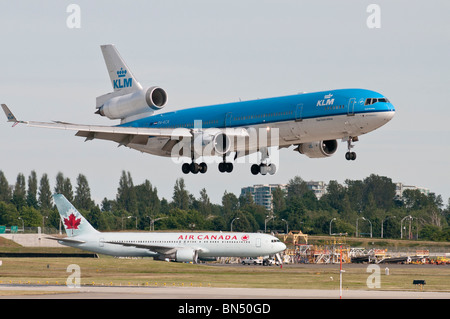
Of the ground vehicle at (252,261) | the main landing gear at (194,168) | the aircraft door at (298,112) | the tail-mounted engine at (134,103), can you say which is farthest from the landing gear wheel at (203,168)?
the ground vehicle at (252,261)

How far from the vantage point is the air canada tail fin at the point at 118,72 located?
89794 mm

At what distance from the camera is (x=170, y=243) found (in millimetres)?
112938

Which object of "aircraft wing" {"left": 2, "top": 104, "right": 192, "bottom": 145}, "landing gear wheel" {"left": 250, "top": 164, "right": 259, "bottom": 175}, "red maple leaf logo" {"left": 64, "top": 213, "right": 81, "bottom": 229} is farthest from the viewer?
"red maple leaf logo" {"left": 64, "top": 213, "right": 81, "bottom": 229}

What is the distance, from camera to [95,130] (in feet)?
246

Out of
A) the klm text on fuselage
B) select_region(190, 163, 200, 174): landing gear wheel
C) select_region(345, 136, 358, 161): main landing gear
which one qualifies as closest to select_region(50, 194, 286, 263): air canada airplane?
the klm text on fuselage

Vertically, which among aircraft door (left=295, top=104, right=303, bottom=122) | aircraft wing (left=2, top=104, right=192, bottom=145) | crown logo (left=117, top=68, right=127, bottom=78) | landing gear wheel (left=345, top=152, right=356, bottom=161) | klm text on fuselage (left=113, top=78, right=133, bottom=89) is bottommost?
landing gear wheel (left=345, top=152, right=356, bottom=161)

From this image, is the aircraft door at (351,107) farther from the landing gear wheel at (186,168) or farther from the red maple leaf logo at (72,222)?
the red maple leaf logo at (72,222)

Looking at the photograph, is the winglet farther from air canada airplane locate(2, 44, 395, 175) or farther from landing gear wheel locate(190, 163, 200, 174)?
landing gear wheel locate(190, 163, 200, 174)

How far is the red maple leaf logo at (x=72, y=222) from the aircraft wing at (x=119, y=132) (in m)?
37.5

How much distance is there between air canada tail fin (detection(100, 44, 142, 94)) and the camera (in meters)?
89.8
